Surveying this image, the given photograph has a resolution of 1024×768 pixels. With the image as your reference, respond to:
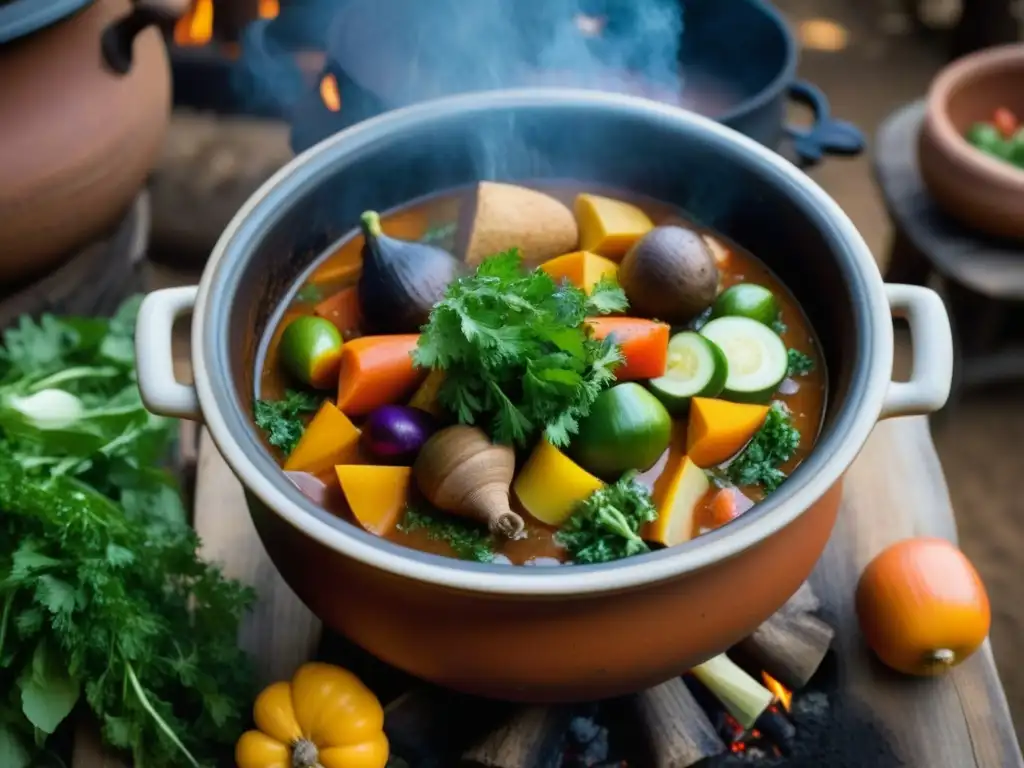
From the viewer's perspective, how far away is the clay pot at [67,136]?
83.4 inches

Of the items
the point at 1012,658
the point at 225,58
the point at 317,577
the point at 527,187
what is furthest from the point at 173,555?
the point at 225,58

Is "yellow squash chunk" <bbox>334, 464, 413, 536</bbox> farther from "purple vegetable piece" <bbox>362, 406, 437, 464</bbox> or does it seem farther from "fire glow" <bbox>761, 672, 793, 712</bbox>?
"fire glow" <bbox>761, 672, 793, 712</bbox>

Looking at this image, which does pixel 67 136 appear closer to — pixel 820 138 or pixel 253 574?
pixel 253 574

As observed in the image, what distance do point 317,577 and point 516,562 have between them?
231mm

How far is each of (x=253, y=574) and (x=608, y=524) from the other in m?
0.76

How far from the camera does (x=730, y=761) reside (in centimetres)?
160

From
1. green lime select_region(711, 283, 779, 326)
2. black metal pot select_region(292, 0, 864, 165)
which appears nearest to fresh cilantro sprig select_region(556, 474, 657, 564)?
green lime select_region(711, 283, 779, 326)

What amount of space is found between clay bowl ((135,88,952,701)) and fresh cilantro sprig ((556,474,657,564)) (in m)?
0.09

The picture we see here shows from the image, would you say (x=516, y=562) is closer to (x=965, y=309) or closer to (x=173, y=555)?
(x=173, y=555)

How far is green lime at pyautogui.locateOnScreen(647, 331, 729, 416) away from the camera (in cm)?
140

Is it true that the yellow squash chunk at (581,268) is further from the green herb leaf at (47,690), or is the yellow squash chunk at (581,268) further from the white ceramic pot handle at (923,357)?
the green herb leaf at (47,690)

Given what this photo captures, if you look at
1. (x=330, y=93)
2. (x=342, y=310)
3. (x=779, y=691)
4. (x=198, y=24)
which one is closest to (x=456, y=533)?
(x=342, y=310)

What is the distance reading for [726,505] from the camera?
52.0 inches

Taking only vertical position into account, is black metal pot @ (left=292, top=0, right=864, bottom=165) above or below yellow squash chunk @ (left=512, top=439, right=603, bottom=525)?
below
